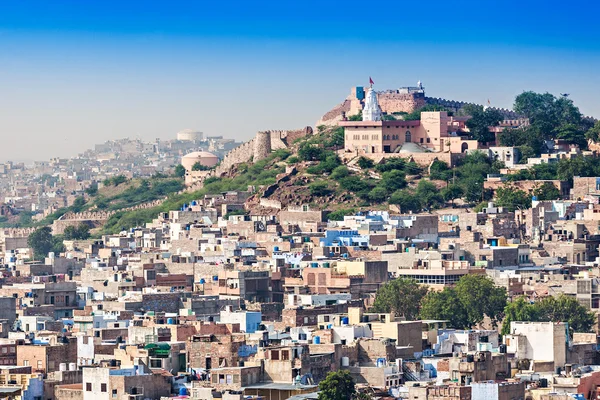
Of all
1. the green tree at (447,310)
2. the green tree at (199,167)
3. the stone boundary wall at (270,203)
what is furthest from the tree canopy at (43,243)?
the green tree at (447,310)

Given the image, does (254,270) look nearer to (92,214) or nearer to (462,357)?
(462,357)

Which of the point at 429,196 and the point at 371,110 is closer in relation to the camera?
the point at 429,196

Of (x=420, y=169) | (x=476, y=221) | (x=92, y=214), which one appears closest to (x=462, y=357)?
(x=476, y=221)

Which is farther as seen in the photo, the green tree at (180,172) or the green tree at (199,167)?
the green tree at (180,172)

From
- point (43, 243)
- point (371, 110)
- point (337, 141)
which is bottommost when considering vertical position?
point (43, 243)

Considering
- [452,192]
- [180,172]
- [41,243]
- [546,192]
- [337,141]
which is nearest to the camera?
[546,192]

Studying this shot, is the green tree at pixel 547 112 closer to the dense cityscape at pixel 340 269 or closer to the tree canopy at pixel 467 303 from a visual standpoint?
the dense cityscape at pixel 340 269

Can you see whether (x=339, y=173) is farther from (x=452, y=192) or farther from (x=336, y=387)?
(x=336, y=387)

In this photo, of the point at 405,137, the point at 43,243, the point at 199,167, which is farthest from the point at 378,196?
the point at 199,167
